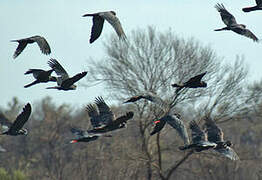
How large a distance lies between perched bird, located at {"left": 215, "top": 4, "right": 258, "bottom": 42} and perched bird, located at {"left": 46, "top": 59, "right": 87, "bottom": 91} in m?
4.09

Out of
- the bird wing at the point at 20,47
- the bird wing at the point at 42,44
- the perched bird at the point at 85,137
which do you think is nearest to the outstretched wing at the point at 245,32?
the perched bird at the point at 85,137

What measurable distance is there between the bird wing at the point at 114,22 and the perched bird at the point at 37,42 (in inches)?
64.1

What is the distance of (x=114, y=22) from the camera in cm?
1534

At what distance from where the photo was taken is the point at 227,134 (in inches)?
2005

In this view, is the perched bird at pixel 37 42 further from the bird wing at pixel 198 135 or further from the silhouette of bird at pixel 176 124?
the bird wing at pixel 198 135

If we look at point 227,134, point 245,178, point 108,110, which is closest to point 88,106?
point 108,110

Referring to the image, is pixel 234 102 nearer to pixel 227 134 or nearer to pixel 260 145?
pixel 227 134

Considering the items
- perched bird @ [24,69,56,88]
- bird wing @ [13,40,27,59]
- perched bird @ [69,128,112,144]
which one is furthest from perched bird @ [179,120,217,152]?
bird wing @ [13,40,27,59]

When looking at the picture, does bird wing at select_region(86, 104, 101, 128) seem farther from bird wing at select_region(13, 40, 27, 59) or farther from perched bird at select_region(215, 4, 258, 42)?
perched bird at select_region(215, 4, 258, 42)

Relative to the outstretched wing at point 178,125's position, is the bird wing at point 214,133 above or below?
below

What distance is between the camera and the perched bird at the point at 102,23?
49.4 ft

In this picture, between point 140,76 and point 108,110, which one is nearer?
point 108,110

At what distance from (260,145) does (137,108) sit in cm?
2684

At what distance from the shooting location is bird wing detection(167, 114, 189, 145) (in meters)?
16.4
